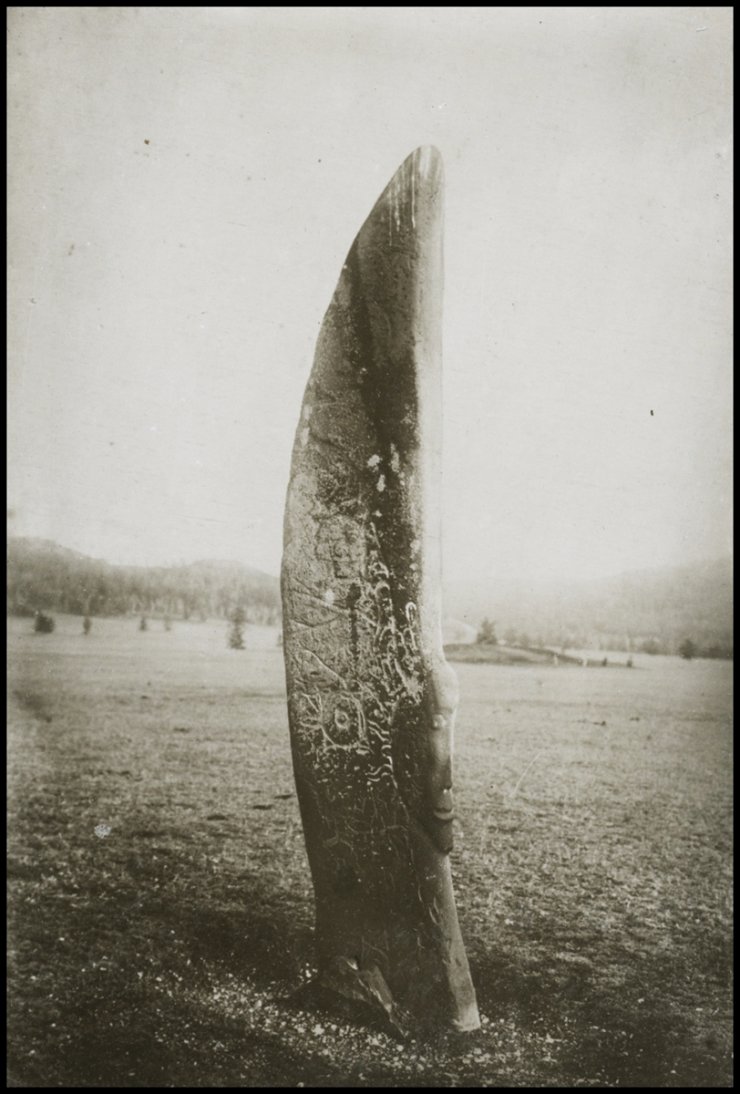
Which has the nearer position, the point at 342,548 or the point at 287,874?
the point at 342,548

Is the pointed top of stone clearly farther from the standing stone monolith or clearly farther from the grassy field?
the grassy field

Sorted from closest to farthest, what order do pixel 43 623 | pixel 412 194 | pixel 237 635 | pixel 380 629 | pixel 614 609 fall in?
1. pixel 412 194
2. pixel 380 629
3. pixel 43 623
4. pixel 614 609
5. pixel 237 635

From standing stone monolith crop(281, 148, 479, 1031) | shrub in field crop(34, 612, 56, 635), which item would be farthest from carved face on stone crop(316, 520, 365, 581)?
shrub in field crop(34, 612, 56, 635)

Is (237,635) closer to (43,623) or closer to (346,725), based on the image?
(43,623)

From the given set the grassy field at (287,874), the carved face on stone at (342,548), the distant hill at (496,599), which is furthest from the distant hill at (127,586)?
the carved face on stone at (342,548)

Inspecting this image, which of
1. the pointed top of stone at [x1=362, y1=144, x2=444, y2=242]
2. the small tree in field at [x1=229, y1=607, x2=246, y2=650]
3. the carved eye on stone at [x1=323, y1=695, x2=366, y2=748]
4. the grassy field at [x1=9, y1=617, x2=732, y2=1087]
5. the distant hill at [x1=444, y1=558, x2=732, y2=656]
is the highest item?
the pointed top of stone at [x1=362, y1=144, x2=444, y2=242]

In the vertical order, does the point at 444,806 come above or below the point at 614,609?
below

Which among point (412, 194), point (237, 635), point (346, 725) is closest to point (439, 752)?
point (346, 725)

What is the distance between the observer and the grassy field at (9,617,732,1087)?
2414mm

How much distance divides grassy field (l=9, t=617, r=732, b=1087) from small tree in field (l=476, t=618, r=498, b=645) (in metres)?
0.16

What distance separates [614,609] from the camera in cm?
405

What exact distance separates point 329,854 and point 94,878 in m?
1.25

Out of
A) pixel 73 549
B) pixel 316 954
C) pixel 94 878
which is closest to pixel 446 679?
pixel 316 954

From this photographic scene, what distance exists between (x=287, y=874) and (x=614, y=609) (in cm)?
205
